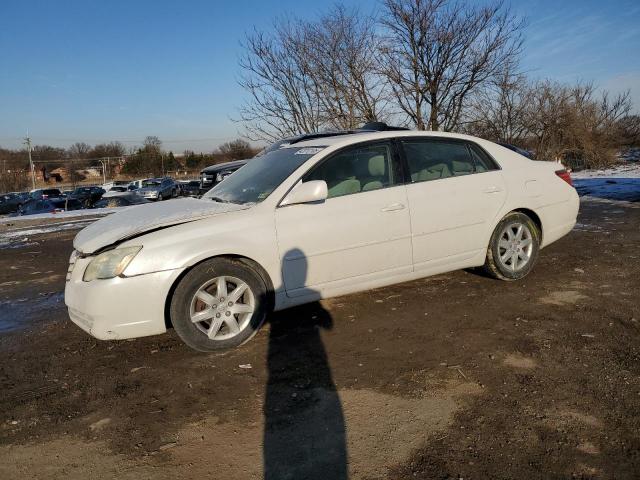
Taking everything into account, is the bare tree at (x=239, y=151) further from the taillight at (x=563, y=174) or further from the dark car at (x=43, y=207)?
the taillight at (x=563, y=174)

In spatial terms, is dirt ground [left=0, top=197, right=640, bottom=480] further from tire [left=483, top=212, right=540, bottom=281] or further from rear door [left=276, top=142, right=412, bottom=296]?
rear door [left=276, top=142, right=412, bottom=296]

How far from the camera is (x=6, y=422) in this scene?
2.81 meters

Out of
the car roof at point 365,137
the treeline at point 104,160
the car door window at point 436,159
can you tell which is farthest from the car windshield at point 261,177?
the treeline at point 104,160

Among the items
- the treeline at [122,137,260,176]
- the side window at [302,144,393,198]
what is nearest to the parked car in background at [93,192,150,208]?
the side window at [302,144,393,198]

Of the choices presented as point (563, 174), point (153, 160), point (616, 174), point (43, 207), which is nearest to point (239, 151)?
point (153, 160)

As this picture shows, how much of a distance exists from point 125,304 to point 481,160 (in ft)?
11.7

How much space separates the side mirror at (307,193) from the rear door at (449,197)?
917 mm

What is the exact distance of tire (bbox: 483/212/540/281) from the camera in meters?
4.81

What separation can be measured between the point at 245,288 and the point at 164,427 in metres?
1.22

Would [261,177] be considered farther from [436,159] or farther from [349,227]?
[436,159]

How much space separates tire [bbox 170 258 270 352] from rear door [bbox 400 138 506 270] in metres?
1.55

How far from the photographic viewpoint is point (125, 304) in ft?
10.9

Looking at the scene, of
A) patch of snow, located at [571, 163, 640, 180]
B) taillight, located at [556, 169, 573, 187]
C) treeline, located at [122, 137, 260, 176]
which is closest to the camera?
taillight, located at [556, 169, 573, 187]

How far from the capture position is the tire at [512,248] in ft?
15.8
